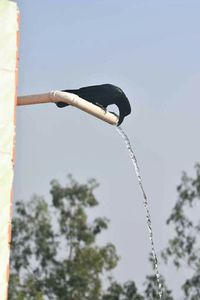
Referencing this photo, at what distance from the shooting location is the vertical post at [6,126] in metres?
9.67

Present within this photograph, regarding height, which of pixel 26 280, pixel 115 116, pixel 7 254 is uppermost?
pixel 115 116

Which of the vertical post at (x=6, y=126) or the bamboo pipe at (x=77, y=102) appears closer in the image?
the vertical post at (x=6, y=126)

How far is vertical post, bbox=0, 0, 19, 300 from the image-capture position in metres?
9.67

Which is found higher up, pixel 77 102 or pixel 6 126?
pixel 77 102

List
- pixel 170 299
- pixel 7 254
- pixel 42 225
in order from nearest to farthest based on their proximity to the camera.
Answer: pixel 7 254, pixel 170 299, pixel 42 225

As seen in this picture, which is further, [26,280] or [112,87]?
[26,280]

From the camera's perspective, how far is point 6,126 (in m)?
9.85

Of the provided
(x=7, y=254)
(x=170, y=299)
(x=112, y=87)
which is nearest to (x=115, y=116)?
(x=112, y=87)

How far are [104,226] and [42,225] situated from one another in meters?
3.36

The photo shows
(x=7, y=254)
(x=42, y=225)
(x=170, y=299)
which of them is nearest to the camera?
(x=7, y=254)

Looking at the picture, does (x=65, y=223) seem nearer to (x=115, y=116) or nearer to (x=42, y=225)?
(x=42, y=225)

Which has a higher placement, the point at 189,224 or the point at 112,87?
the point at 112,87

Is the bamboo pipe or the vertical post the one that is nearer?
the vertical post

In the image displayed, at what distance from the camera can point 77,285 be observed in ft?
194
